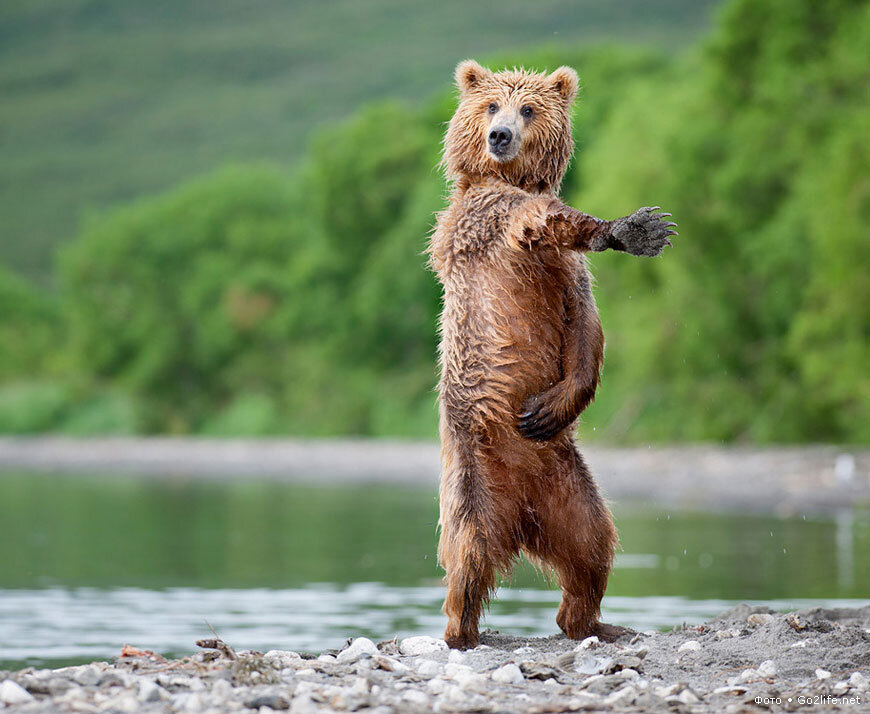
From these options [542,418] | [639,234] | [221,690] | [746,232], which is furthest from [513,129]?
[746,232]

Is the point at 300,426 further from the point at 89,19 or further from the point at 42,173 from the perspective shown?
the point at 89,19

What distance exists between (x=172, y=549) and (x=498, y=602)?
19.4ft

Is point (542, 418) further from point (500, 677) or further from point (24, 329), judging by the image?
point (24, 329)

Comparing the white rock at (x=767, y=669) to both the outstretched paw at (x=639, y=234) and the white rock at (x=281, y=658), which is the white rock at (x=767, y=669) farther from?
the white rock at (x=281, y=658)

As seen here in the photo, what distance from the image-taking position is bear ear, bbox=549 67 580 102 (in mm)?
7250

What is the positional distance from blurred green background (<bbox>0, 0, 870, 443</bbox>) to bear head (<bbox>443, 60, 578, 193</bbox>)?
18.4 m

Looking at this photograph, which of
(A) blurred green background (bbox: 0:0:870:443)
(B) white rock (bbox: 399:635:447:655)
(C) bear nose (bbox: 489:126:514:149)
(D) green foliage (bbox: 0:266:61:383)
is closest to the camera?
(B) white rock (bbox: 399:635:447:655)

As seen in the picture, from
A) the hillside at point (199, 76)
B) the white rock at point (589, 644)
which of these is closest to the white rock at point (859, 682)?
the white rock at point (589, 644)

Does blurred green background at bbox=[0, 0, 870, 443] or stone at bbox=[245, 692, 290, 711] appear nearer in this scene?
stone at bbox=[245, 692, 290, 711]

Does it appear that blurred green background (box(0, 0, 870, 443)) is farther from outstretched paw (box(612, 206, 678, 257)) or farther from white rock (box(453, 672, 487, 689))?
white rock (box(453, 672, 487, 689))

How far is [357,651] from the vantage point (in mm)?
6324

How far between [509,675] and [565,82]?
3.13m

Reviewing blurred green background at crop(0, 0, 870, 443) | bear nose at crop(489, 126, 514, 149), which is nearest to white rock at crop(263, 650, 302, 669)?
bear nose at crop(489, 126, 514, 149)

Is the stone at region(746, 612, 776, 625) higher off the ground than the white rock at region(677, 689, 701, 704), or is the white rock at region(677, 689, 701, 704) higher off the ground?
the stone at region(746, 612, 776, 625)
